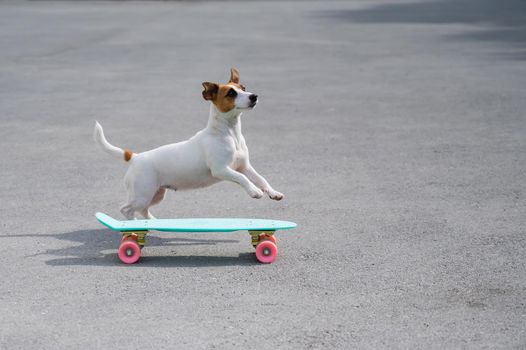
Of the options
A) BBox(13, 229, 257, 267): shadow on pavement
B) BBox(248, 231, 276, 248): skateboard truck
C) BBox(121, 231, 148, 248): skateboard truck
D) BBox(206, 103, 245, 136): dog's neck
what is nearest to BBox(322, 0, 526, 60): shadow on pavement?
BBox(206, 103, 245, 136): dog's neck

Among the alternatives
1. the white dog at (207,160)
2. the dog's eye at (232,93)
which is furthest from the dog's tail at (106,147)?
the dog's eye at (232,93)

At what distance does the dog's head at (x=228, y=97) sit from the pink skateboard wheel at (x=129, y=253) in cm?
105

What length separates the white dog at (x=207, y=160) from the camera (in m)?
6.24

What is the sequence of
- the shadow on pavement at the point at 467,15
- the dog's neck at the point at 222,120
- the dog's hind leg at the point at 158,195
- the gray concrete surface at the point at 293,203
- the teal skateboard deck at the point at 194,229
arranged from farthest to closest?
the shadow on pavement at the point at 467,15 < the dog's hind leg at the point at 158,195 < the dog's neck at the point at 222,120 < the teal skateboard deck at the point at 194,229 < the gray concrete surface at the point at 293,203

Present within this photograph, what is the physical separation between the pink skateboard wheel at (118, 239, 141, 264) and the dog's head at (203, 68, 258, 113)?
41.2 inches

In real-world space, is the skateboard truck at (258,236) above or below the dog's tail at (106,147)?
below

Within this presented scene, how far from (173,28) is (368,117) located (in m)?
11.6

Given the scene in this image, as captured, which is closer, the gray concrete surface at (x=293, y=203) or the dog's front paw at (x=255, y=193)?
the gray concrete surface at (x=293, y=203)

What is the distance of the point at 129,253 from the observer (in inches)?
237

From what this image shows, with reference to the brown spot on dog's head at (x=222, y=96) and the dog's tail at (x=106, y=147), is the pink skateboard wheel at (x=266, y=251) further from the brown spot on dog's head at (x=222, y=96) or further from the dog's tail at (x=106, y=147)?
the dog's tail at (x=106, y=147)

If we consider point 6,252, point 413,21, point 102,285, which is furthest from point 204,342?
point 413,21

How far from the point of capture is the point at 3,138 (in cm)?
1006

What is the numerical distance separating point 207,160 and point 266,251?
2.43ft

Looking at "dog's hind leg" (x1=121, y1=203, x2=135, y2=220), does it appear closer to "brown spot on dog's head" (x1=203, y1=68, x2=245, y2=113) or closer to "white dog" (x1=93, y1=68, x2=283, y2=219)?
"white dog" (x1=93, y1=68, x2=283, y2=219)
